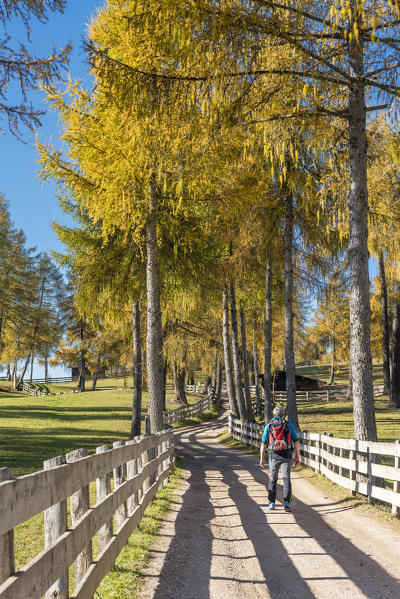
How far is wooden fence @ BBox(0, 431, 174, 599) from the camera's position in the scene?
2.72 metres

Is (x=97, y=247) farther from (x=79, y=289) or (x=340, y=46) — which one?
(x=340, y=46)

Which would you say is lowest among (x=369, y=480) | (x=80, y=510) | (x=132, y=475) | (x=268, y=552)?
(x=268, y=552)

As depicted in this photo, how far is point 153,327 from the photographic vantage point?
13250 millimetres

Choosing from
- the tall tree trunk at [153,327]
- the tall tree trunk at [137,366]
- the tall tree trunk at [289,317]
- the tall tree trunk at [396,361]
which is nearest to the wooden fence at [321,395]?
the tall tree trunk at [396,361]

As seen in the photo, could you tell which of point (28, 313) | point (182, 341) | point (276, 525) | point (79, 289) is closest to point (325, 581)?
point (276, 525)

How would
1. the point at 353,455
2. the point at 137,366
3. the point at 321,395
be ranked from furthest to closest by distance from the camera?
the point at 321,395
the point at 137,366
the point at 353,455

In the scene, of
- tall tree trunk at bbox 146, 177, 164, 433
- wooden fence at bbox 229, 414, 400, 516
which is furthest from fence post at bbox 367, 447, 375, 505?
tall tree trunk at bbox 146, 177, 164, 433

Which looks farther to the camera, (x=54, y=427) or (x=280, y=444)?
(x=54, y=427)

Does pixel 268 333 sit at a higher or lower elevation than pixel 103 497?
higher

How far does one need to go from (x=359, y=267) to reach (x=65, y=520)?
7324mm

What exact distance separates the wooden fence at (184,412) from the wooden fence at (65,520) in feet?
71.6

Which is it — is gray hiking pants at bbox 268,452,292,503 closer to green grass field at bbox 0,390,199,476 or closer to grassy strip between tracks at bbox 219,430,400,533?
grassy strip between tracks at bbox 219,430,400,533

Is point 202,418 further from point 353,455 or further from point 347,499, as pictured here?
point 347,499

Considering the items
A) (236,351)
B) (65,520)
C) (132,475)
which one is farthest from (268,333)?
(65,520)
